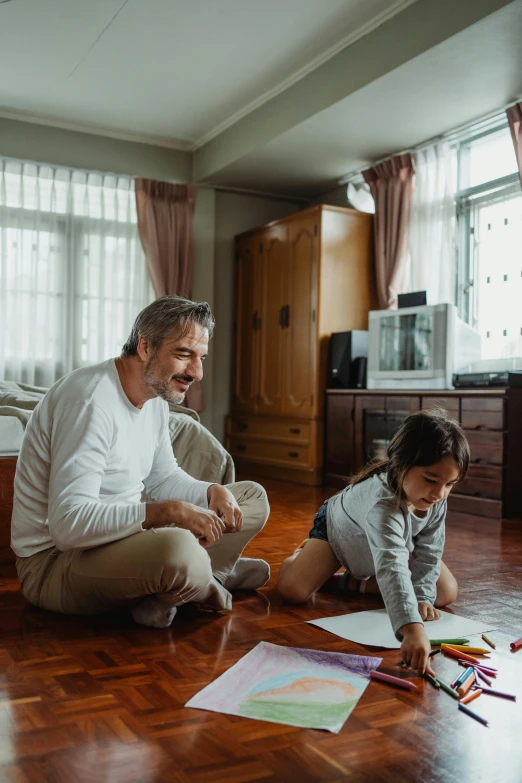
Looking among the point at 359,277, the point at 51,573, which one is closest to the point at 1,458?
the point at 51,573

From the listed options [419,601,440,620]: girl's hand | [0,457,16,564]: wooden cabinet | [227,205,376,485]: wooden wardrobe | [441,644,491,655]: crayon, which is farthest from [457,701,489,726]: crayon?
[227,205,376,485]: wooden wardrobe

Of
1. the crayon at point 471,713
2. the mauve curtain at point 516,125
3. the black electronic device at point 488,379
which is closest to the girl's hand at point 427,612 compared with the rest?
the crayon at point 471,713

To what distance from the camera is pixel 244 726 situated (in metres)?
1.20

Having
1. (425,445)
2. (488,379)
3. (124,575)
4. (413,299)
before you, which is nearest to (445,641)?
(425,445)

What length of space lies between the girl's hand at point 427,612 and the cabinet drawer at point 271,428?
326 cm

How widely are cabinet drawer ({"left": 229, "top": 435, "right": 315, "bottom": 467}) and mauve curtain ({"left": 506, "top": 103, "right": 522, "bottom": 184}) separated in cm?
224

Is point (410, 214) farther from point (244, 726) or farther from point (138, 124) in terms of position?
point (244, 726)

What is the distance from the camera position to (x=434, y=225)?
478 cm

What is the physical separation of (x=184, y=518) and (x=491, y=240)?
3.48 meters

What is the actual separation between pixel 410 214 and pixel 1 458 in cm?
339

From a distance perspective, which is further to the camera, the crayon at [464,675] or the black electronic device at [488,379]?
the black electronic device at [488,379]

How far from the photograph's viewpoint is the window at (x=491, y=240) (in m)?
4.36

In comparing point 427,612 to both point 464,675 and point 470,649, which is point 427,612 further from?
point 464,675

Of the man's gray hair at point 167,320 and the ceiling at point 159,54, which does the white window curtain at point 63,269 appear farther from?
the man's gray hair at point 167,320
